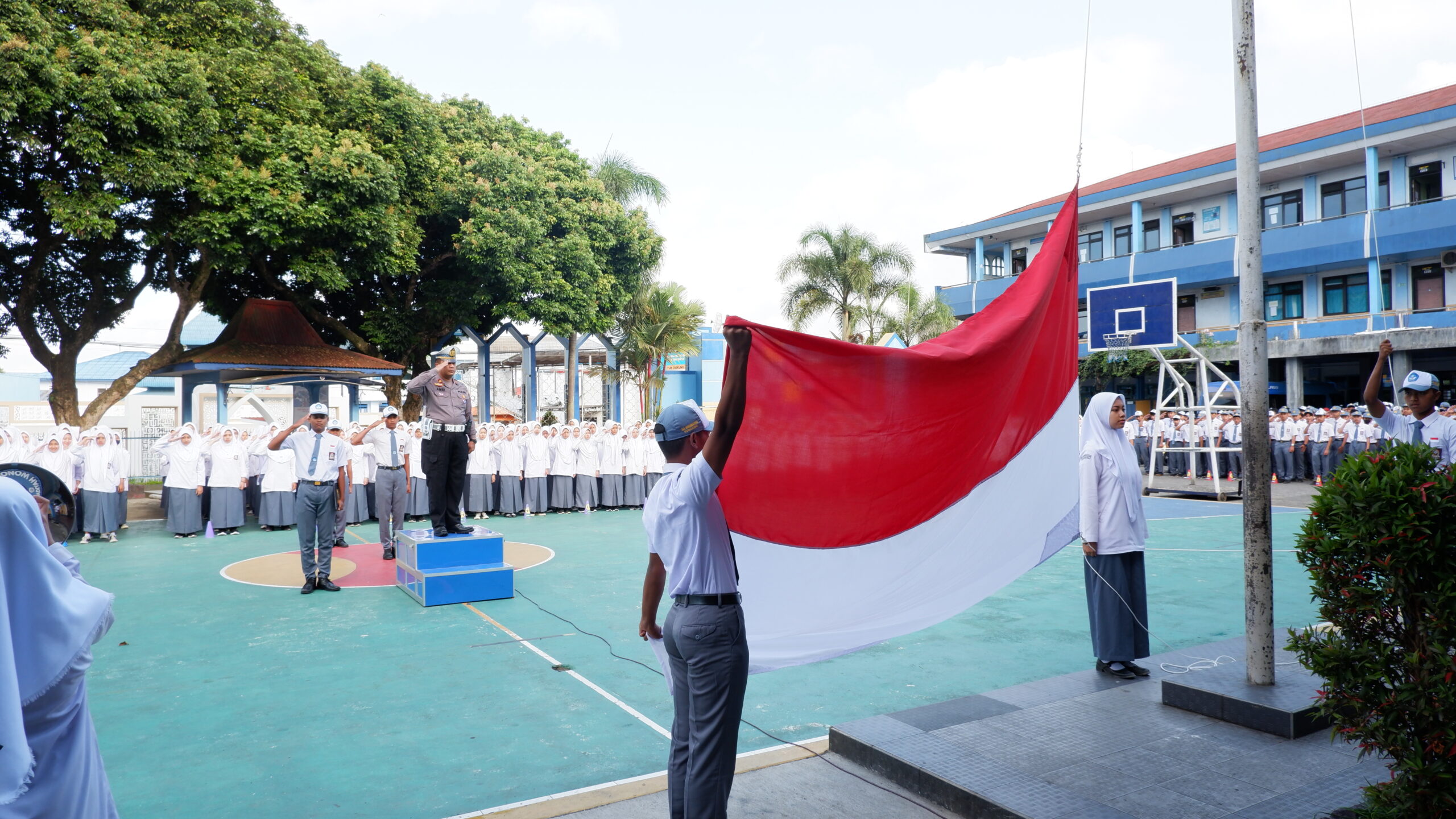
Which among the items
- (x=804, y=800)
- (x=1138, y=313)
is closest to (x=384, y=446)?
(x=804, y=800)

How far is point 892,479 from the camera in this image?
3.87 metres

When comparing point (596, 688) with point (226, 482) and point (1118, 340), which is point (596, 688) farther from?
point (1118, 340)

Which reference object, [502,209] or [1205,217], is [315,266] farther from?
[1205,217]

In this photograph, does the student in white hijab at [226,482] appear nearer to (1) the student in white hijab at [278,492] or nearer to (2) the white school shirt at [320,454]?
(1) the student in white hijab at [278,492]

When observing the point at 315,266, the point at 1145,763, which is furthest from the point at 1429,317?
the point at 315,266

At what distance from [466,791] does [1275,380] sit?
32.1 m

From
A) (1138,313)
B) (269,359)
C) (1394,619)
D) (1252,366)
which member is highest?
(1138,313)

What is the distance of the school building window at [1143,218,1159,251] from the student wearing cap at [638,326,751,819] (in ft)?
108

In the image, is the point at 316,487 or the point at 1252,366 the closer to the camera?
the point at 1252,366

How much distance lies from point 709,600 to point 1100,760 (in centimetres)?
230

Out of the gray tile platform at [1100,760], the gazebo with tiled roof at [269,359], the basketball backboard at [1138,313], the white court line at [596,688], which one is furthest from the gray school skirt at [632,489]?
the gray tile platform at [1100,760]

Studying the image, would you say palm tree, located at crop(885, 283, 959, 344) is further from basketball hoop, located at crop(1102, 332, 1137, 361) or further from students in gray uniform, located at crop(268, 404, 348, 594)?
students in gray uniform, located at crop(268, 404, 348, 594)

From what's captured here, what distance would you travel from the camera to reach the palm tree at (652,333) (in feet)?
89.3

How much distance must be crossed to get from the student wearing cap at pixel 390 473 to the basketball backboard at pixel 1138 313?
12729 millimetres
